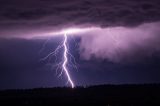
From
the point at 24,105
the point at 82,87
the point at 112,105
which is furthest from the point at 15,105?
the point at 82,87

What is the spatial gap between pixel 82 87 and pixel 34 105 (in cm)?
9519

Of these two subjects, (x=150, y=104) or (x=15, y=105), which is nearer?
(x=150, y=104)

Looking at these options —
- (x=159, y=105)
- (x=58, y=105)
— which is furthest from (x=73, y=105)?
(x=159, y=105)

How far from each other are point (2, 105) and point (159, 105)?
29891 millimetres

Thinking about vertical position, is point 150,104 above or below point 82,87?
above

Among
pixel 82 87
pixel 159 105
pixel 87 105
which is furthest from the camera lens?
pixel 82 87

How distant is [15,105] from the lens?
3467 inches

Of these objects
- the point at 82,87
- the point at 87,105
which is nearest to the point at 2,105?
the point at 87,105

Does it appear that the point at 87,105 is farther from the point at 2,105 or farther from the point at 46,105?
the point at 2,105

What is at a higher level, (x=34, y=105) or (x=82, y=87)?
(x=34, y=105)

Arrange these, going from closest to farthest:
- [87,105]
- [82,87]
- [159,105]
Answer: [159,105] → [87,105] → [82,87]

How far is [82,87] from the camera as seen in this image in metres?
182

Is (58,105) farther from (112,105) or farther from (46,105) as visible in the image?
(112,105)

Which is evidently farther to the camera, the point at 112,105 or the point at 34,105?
the point at 34,105
